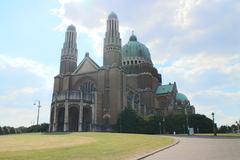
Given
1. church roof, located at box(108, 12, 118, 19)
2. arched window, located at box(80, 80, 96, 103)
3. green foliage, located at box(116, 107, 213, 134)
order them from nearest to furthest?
green foliage, located at box(116, 107, 213, 134)
arched window, located at box(80, 80, 96, 103)
church roof, located at box(108, 12, 118, 19)

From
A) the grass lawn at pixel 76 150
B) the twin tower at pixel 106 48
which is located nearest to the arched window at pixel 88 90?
the twin tower at pixel 106 48

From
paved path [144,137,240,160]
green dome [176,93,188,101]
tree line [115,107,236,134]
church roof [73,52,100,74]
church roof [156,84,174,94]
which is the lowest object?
paved path [144,137,240,160]

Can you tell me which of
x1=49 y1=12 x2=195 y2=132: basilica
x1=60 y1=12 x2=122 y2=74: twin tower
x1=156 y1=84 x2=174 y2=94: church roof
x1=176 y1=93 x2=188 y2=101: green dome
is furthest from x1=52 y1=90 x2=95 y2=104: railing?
x1=176 y1=93 x2=188 y2=101: green dome

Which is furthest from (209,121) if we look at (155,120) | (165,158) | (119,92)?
(165,158)

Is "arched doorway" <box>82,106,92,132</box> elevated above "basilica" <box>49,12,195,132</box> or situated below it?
below

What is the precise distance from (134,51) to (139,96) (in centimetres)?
1899

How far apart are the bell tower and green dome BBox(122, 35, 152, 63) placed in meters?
21.5

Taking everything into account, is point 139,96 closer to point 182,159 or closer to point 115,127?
point 115,127

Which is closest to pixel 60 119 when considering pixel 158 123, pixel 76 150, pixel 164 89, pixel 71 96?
pixel 71 96

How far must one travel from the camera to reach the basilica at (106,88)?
6291 cm

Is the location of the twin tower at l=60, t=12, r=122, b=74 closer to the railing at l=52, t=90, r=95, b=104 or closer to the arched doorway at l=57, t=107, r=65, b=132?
the railing at l=52, t=90, r=95, b=104

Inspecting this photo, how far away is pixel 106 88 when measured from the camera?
67500 millimetres

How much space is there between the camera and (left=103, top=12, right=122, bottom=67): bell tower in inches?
2822

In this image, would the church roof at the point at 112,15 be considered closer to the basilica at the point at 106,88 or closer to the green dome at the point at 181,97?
the basilica at the point at 106,88
